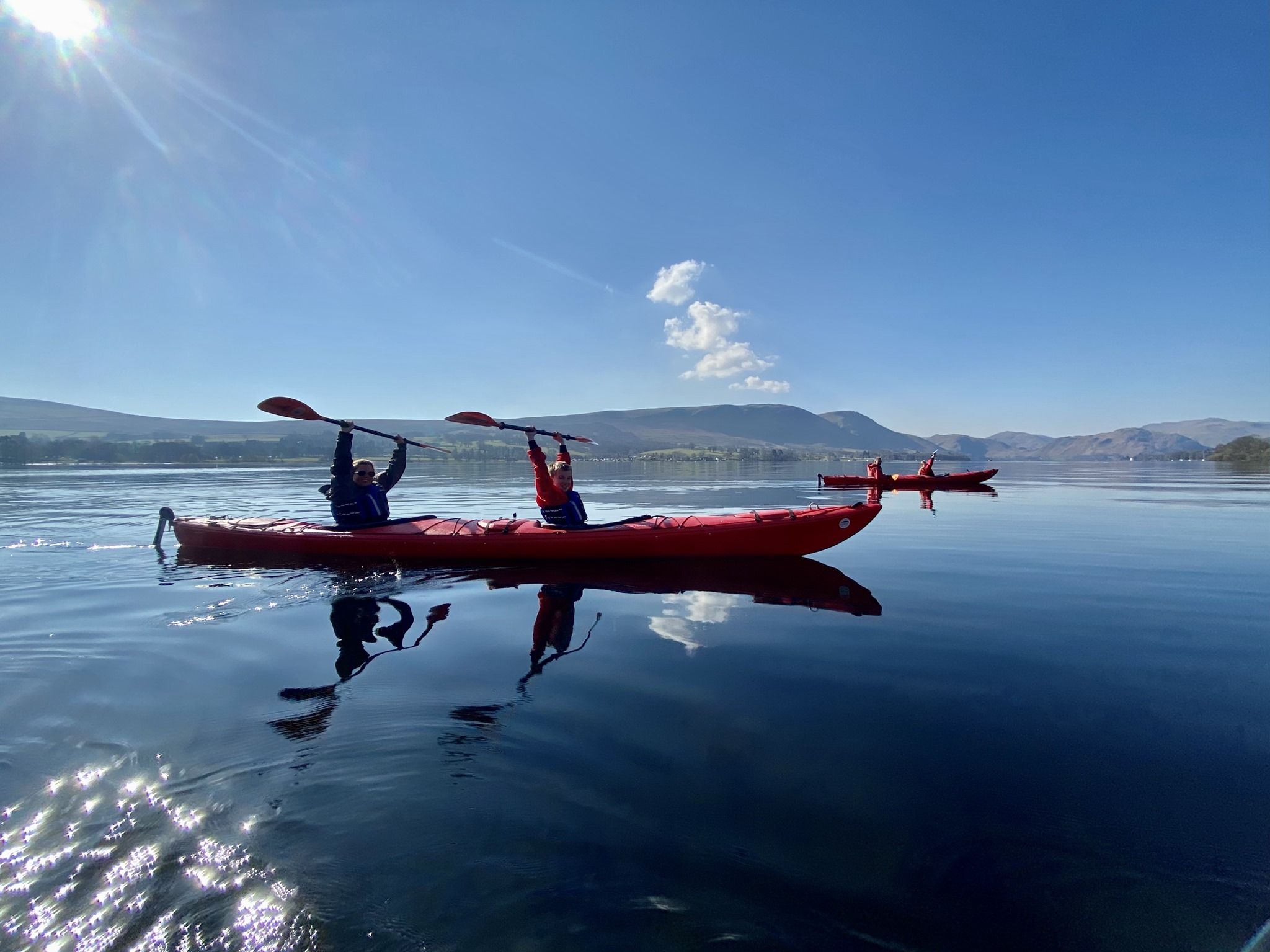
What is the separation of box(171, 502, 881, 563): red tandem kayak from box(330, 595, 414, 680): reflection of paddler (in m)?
2.93

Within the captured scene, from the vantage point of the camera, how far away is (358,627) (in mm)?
9328

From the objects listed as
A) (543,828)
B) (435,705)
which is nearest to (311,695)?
(435,705)

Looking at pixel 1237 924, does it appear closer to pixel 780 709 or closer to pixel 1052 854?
pixel 1052 854

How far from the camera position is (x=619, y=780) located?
4.73 meters

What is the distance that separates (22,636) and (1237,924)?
1320 centimetres

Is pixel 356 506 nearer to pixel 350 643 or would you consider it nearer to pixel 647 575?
pixel 350 643

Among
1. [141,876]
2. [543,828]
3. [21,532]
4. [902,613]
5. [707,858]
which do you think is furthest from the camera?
[21,532]

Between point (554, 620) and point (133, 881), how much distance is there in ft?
21.2

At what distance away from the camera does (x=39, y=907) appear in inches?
130

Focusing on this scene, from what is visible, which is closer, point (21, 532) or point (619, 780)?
point (619, 780)

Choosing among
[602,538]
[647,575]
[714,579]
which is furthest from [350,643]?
[714,579]

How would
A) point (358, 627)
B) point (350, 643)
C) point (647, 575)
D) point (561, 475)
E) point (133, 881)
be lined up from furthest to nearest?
point (561, 475)
point (647, 575)
point (358, 627)
point (350, 643)
point (133, 881)

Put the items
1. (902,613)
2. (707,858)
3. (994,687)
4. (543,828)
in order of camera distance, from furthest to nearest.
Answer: (902,613), (994,687), (543,828), (707,858)

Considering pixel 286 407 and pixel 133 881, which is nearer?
pixel 133 881
